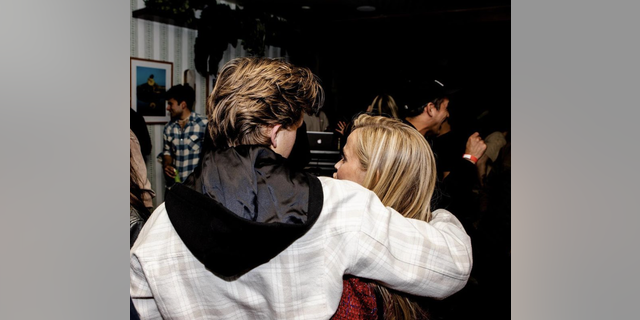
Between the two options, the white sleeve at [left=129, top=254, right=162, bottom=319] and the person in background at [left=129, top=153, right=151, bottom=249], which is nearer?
the white sleeve at [left=129, top=254, right=162, bottom=319]

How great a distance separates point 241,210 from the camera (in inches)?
32.9

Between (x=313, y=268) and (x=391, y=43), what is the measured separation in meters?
5.34

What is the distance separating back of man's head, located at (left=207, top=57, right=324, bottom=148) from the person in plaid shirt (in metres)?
3.00

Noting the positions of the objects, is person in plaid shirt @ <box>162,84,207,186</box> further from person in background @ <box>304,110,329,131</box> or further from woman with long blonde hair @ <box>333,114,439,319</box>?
woman with long blonde hair @ <box>333,114,439,319</box>

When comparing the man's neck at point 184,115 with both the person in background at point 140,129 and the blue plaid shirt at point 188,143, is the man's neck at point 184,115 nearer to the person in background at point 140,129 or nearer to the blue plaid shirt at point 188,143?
the blue plaid shirt at point 188,143

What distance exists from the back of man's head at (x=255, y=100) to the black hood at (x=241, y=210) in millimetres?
129

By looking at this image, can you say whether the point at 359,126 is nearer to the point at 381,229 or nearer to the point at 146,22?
the point at 381,229

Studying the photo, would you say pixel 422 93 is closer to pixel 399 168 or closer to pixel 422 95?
pixel 422 95

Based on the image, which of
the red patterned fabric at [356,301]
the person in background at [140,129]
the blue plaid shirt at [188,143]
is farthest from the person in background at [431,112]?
the blue plaid shirt at [188,143]

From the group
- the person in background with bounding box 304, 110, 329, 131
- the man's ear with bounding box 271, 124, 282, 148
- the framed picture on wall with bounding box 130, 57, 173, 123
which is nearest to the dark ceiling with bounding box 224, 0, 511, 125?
the person in background with bounding box 304, 110, 329, 131

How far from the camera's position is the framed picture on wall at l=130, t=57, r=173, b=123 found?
13.6 feet
